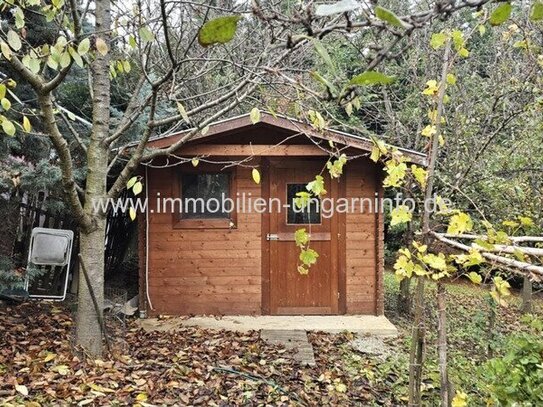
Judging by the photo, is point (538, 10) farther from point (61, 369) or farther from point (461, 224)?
point (61, 369)

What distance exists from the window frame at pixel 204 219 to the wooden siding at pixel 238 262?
73 mm

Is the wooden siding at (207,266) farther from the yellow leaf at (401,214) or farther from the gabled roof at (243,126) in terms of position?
the yellow leaf at (401,214)

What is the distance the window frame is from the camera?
6266 millimetres

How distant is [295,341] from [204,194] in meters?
2.49

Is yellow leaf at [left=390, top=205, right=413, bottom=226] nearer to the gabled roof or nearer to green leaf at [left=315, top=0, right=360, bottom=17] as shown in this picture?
green leaf at [left=315, top=0, right=360, bottom=17]

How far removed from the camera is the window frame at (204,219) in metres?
6.27

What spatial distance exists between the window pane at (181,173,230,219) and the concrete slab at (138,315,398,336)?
1.49m

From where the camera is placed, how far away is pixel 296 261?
20.8ft

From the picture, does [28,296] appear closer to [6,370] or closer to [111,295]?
[111,295]

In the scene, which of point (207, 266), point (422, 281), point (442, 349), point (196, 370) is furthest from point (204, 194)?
point (442, 349)

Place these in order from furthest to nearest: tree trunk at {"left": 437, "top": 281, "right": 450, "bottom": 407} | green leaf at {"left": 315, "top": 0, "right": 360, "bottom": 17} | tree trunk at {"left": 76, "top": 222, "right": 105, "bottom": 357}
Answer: tree trunk at {"left": 76, "top": 222, "right": 105, "bottom": 357} < tree trunk at {"left": 437, "top": 281, "right": 450, "bottom": 407} < green leaf at {"left": 315, "top": 0, "right": 360, "bottom": 17}

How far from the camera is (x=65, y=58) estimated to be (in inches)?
95.3

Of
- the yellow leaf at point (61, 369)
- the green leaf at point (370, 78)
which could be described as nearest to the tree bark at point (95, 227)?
the yellow leaf at point (61, 369)

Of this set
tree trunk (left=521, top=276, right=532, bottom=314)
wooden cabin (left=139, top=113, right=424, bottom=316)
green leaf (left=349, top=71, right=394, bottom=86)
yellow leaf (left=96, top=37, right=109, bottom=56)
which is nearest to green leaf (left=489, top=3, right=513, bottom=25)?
green leaf (left=349, top=71, right=394, bottom=86)
